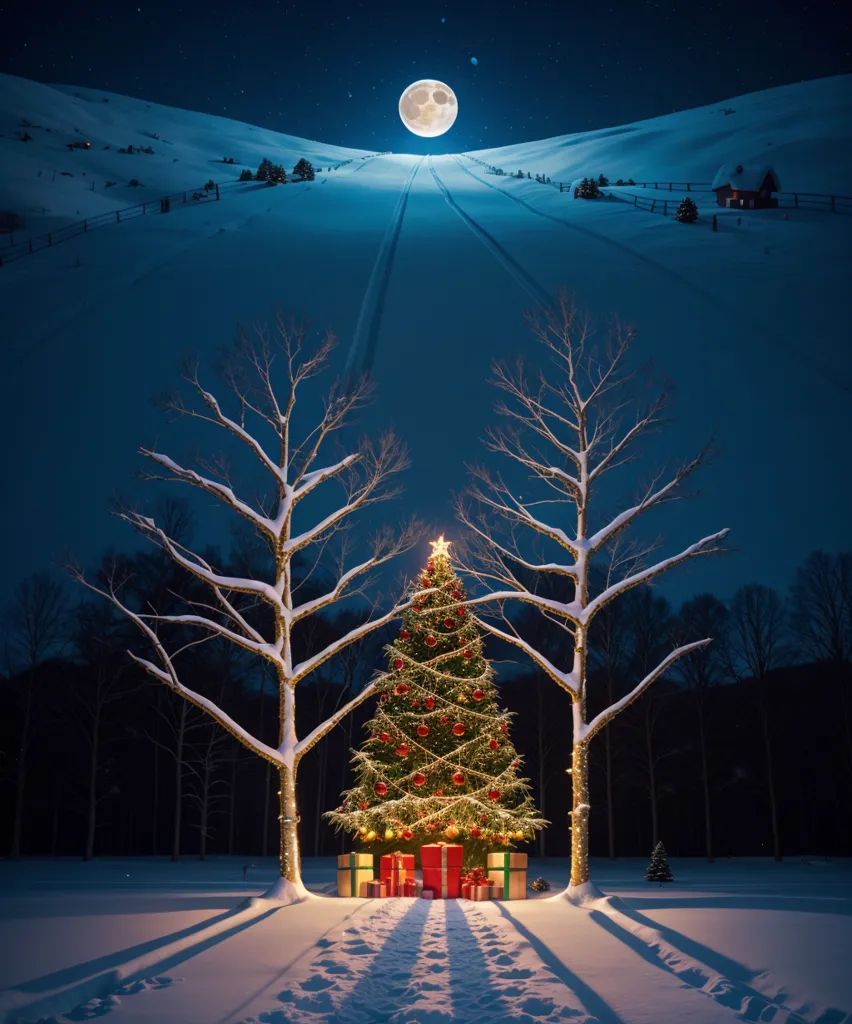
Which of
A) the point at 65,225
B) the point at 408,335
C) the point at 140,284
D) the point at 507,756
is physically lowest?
the point at 507,756

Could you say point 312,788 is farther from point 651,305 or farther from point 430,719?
point 651,305

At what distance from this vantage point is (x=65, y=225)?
54.6 meters

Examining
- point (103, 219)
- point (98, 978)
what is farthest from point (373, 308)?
point (98, 978)

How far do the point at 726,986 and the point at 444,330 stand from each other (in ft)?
123

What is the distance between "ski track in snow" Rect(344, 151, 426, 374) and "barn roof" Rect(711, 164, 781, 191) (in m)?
18.2

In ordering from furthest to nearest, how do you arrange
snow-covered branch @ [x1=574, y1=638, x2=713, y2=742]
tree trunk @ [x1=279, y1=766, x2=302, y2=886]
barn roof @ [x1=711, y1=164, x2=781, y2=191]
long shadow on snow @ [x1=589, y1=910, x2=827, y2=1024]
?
barn roof @ [x1=711, y1=164, x2=781, y2=191] < snow-covered branch @ [x1=574, y1=638, x2=713, y2=742] < tree trunk @ [x1=279, y1=766, x2=302, y2=886] < long shadow on snow @ [x1=589, y1=910, x2=827, y2=1024]

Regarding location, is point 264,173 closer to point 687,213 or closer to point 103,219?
point 103,219

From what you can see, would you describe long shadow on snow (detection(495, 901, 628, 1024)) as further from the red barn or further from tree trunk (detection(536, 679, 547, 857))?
the red barn

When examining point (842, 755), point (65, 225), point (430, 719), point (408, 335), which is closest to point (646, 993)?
point (430, 719)

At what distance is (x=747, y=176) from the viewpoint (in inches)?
2158

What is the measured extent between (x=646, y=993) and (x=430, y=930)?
4.58 m

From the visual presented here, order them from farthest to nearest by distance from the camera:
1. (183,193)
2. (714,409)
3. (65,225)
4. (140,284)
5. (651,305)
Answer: (183,193), (65,225), (140,284), (651,305), (714,409)

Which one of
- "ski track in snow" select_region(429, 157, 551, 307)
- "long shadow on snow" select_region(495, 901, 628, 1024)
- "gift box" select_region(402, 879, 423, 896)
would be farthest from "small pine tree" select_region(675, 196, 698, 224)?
"long shadow on snow" select_region(495, 901, 628, 1024)

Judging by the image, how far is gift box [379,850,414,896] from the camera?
1622 cm
